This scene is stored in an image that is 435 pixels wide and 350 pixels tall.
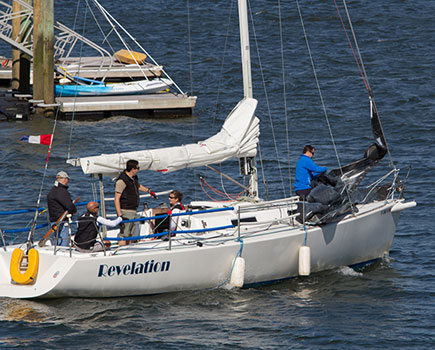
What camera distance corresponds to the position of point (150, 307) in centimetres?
1430

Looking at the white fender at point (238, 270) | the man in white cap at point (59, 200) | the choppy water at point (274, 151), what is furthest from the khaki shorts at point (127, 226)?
the white fender at point (238, 270)

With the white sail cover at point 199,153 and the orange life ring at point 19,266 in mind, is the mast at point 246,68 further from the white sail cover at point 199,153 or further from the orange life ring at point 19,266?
the orange life ring at point 19,266

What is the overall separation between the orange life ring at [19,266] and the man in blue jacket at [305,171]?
5.15 meters

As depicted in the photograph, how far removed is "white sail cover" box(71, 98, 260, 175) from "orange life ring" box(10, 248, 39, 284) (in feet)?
5.50

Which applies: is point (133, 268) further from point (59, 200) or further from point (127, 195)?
point (59, 200)

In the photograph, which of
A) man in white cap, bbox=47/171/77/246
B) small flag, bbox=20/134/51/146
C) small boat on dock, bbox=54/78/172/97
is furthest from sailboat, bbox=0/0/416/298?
small boat on dock, bbox=54/78/172/97

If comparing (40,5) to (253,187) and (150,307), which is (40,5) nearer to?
(253,187)

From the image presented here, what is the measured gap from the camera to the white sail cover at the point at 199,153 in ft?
48.4

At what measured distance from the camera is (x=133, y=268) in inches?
557

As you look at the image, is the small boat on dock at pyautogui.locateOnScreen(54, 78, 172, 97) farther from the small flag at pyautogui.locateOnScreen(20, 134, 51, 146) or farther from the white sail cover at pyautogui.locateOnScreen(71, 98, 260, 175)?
the small flag at pyautogui.locateOnScreen(20, 134, 51, 146)

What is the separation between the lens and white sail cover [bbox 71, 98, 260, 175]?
48.4 ft

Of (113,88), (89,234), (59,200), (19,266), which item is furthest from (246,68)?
(113,88)

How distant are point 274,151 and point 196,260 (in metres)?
11.5

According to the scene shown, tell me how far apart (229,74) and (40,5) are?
993cm
